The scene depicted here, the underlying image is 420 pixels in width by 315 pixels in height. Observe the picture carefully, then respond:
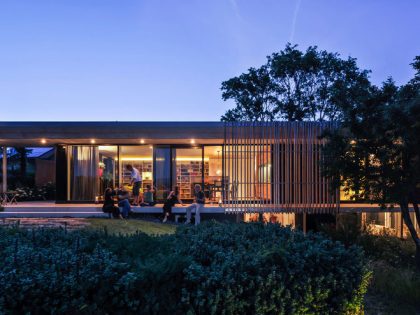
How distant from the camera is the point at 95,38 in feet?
49.3

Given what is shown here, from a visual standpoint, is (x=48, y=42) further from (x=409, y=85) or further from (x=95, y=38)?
(x=409, y=85)

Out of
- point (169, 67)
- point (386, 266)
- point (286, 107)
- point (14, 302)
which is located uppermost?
point (169, 67)

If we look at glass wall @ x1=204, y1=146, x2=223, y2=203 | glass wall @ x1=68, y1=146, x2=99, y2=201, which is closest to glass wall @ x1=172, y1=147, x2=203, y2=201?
glass wall @ x1=204, y1=146, x2=223, y2=203

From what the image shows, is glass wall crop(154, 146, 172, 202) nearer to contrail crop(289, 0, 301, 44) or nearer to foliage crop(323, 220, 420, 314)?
foliage crop(323, 220, 420, 314)

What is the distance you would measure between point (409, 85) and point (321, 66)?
15.2 meters

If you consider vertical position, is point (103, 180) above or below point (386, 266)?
above

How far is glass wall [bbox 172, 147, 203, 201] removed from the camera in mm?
16156

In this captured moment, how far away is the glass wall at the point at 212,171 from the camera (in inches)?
633

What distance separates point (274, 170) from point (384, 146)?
5315 millimetres

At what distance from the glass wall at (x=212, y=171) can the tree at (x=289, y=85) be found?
8574mm

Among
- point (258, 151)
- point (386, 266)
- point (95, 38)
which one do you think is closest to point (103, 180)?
point (95, 38)

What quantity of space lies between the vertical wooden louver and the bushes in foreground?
879 centimetres

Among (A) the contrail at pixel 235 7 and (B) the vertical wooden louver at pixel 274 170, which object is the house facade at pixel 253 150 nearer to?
(B) the vertical wooden louver at pixel 274 170

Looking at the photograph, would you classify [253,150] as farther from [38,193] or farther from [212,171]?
[38,193]
